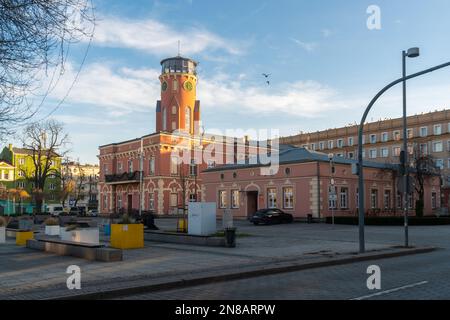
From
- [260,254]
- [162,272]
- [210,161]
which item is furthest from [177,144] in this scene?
[162,272]

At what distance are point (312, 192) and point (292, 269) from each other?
29.7 m

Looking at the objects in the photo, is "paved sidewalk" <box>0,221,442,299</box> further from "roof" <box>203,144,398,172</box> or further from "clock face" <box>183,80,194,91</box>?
"clock face" <box>183,80,194,91</box>

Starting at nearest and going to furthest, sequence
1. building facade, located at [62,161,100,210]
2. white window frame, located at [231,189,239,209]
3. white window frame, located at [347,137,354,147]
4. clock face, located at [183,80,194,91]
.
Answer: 1. white window frame, located at [231,189,239,209]
2. clock face, located at [183,80,194,91]
3. white window frame, located at [347,137,354,147]
4. building facade, located at [62,161,100,210]

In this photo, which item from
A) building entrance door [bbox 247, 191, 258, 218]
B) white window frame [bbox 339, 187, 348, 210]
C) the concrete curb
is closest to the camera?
the concrete curb

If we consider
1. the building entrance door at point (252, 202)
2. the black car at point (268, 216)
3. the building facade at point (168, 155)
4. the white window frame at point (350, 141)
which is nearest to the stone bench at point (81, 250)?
the black car at point (268, 216)

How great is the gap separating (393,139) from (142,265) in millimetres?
78173

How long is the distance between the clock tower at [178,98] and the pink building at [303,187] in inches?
665

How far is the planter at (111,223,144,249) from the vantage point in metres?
19.1

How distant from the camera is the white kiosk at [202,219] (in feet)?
76.4

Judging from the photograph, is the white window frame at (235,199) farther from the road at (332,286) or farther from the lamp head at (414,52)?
the road at (332,286)

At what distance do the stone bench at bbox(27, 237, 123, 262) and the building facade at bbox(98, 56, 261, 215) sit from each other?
137ft

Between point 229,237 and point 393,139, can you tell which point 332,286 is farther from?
point 393,139

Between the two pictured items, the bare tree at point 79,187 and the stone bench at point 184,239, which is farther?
the bare tree at point 79,187

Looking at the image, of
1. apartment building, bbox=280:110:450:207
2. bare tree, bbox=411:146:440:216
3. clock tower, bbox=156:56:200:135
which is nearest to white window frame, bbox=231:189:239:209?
bare tree, bbox=411:146:440:216
